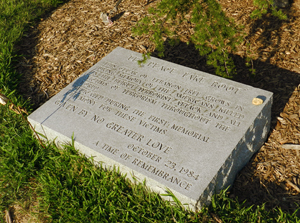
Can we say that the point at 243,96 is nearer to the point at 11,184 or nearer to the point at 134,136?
the point at 134,136

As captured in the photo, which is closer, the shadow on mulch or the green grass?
the green grass

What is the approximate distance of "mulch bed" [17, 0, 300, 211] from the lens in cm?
314

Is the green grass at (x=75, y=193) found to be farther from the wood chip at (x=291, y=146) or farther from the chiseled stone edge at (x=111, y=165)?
the wood chip at (x=291, y=146)

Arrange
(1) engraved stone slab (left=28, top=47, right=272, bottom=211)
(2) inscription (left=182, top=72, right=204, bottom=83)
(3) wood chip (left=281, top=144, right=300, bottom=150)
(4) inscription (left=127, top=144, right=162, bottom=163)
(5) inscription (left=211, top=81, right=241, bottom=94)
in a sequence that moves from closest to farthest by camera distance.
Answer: (1) engraved stone slab (left=28, top=47, right=272, bottom=211)
(4) inscription (left=127, top=144, right=162, bottom=163)
(3) wood chip (left=281, top=144, right=300, bottom=150)
(5) inscription (left=211, top=81, right=241, bottom=94)
(2) inscription (left=182, top=72, right=204, bottom=83)

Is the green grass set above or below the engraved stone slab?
below

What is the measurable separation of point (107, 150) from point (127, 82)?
1033 mm

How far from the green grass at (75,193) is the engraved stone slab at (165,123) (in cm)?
14

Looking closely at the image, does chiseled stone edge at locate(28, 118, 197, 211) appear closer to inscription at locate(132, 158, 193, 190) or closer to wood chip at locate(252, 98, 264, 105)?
inscription at locate(132, 158, 193, 190)

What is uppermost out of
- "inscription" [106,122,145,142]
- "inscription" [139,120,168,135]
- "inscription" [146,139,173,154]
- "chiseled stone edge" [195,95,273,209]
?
"inscription" [139,120,168,135]

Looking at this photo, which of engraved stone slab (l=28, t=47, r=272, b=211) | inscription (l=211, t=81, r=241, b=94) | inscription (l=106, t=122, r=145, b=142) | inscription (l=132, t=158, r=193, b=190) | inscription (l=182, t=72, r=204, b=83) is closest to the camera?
inscription (l=132, t=158, r=193, b=190)

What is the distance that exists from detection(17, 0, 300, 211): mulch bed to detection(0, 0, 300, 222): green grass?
1.05 ft

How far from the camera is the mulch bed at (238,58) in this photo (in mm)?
3145

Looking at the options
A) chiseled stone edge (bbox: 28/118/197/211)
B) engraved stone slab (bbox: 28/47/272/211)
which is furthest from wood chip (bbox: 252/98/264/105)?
chiseled stone edge (bbox: 28/118/197/211)

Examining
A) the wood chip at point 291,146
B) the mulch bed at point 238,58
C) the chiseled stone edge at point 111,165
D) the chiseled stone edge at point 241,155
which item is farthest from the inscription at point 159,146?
the wood chip at point 291,146
